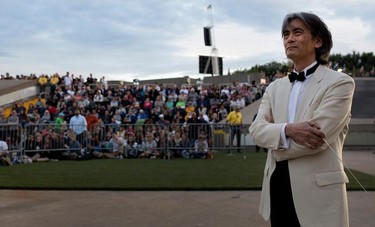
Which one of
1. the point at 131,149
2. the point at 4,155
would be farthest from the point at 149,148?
the point at 4,155

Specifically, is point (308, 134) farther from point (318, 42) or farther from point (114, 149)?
point (114, 149)

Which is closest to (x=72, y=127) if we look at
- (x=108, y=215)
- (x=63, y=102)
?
(x=63, y=102)

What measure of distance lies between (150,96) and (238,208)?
19498mm

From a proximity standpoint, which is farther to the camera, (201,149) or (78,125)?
(78,125)

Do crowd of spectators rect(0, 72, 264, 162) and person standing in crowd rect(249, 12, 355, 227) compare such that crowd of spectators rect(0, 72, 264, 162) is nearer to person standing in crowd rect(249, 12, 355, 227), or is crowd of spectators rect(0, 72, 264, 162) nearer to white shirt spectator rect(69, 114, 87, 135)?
white shirt spectator rect(69, 114, 87, 135)

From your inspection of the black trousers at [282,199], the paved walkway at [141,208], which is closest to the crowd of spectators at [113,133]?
the paved walkway at [141,208]

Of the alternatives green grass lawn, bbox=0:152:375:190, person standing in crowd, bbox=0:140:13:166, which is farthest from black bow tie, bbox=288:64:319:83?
person standing in crowd, bbox=0:140:13:166

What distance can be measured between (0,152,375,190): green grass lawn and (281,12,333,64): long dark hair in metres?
6.01

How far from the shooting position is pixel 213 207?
6766mm

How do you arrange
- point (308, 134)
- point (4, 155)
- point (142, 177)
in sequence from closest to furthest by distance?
point (308, 134), point (142, 177), point (4, 155)

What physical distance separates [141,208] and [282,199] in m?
4.39

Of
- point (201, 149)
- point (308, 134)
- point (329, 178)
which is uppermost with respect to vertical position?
point (308, 134)

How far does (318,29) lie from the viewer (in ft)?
8.74

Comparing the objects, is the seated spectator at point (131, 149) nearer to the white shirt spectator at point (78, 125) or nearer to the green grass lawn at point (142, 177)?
the white shirt spectator at point (78, 125)
